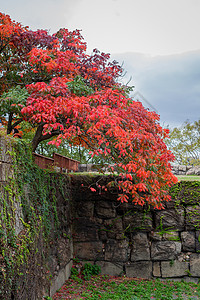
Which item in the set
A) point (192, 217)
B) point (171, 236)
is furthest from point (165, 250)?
point (192, 217)

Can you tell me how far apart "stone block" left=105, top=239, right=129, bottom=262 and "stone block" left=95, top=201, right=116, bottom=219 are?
2.31ft

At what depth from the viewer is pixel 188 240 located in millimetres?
7582

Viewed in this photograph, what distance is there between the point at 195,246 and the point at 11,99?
6.07 m

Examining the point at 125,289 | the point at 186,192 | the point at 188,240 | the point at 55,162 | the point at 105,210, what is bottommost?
the point at 125,289

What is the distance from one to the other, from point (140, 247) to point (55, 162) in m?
3.28

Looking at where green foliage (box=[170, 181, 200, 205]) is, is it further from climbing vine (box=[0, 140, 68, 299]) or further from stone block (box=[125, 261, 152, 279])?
climbing vine (box=[0, 140, 68, 299])

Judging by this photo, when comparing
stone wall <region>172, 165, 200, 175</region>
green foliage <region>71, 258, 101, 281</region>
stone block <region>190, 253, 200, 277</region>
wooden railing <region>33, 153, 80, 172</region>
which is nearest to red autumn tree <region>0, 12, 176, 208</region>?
wooden railing <region>33, 153, 80, 172</region>

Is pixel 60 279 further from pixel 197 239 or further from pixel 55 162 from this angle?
pixel 197 239

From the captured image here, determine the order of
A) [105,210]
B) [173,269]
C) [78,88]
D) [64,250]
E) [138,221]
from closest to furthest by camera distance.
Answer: [78,88]
[64,250]
[173,269]
[138,221]
[105,210]

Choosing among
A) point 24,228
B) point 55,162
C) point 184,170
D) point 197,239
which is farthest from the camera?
point 184,170

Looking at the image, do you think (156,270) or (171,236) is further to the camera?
(171,236)

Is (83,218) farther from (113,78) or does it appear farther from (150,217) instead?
(113,78)

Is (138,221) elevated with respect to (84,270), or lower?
elevated

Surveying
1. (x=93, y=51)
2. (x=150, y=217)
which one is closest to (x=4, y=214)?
(x=93, y=51)
